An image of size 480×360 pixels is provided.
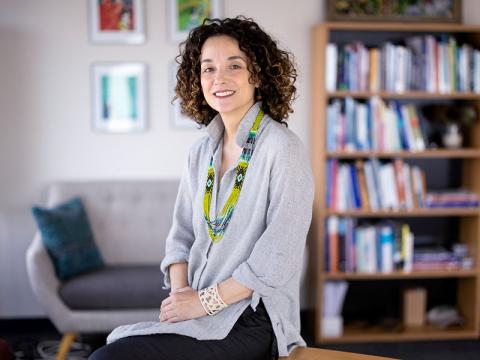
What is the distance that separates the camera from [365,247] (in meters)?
3.77

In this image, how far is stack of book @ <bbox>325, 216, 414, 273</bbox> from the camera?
3.76 m

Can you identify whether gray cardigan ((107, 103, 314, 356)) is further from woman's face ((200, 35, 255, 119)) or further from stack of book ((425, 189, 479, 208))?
stack of book ((425, 189, 479, 208))

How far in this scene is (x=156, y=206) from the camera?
12.7ft

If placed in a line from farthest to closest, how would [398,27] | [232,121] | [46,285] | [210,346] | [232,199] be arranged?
[398,27]
[46,285]
[232,121]
[232,199]
[210,346]

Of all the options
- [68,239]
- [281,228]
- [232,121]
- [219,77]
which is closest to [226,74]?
[219,77]

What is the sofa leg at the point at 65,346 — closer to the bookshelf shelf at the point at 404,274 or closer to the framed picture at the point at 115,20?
the bookshelf shelf at the point at 404,274

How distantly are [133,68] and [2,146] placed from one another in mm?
954

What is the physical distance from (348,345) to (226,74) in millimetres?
2452

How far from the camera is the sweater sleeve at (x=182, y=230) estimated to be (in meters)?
1.92

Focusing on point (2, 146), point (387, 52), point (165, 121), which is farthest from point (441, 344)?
point (2, 146)

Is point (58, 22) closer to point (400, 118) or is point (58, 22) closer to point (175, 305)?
point (400, 118)

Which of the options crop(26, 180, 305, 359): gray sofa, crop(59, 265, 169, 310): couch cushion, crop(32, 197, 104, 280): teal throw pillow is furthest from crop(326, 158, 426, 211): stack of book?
crop(32, 197, 104, 280): teal throw pillow

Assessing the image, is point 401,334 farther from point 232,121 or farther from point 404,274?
point 232,121

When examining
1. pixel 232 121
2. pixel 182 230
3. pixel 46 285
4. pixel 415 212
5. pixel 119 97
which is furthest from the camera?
pixel 119 97
